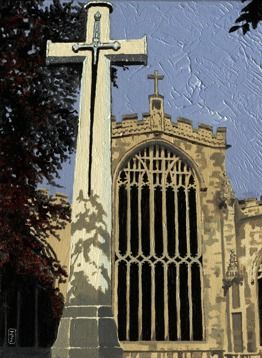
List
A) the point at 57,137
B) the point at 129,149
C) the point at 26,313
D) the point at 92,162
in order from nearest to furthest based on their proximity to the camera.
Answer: the point at 92,162 < the point at 57,137 < the point at 26,313 < the point at 129,149

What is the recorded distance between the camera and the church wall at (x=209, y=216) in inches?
830

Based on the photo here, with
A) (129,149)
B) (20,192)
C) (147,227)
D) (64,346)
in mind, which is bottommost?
(64,346)

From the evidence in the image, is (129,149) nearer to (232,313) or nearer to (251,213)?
(251,213)

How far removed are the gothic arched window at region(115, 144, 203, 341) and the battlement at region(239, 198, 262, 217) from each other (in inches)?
70.3

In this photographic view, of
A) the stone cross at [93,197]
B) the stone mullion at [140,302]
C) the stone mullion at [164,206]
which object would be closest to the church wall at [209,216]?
the stone mullion at [164,206]

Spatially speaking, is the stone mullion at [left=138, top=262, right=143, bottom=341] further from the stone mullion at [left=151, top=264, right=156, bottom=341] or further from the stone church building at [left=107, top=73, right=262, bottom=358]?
the stone mullion at [left=151, top=264, right=156, bottom=341]

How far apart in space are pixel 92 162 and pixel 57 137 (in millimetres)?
3140

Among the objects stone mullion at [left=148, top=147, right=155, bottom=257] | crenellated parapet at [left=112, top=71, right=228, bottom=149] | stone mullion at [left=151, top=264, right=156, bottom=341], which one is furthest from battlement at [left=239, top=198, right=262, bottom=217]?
stone mullion at [left=151, top=264, right=156, bottom=341]

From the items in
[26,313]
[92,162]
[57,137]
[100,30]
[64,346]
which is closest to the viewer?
[64,346]

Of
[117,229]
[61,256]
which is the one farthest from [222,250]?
[61,256]

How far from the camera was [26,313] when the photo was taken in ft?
68.1

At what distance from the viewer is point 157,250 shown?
70.4 feet

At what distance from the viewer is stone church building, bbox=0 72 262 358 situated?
68.2 ft

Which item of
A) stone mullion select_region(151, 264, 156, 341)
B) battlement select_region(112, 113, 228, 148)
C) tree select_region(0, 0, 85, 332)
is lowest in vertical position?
stone mullion select_region(151, 264, 156, 341)
